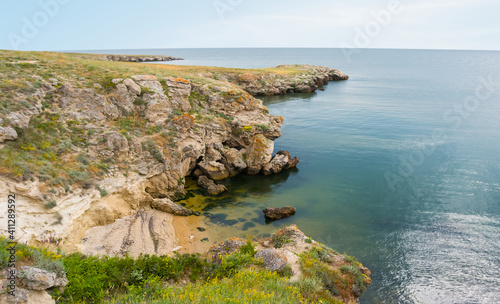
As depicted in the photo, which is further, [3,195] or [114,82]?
[114,82]

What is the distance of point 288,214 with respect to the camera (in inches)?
945

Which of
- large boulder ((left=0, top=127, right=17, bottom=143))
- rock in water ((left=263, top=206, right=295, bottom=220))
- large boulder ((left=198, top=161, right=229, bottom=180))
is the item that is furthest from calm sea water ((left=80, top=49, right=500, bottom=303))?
large boulder ((left=0, top=127, right=17, bottom=143))

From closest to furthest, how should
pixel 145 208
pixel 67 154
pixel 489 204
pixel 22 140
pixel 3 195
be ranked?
pixel 3 195, pixel 22 140, pixel 67 154, pixel 145 208, pixel 489 204

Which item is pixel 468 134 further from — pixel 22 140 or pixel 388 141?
pixel 22 140

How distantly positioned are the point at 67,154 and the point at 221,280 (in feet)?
52.7

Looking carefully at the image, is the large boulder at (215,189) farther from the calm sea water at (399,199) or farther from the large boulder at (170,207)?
the large boulder at (170,207)

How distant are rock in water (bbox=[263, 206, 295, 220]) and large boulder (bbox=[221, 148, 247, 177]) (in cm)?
804

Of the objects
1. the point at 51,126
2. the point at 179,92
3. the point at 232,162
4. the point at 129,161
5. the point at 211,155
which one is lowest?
the point at 232,162

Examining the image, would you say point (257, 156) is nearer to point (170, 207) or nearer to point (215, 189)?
point (215, 189)

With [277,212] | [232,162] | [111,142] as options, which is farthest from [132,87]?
[277,212]

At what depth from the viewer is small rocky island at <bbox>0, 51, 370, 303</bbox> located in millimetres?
15766

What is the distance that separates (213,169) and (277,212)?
29.7 feet

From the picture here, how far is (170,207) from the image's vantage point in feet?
76.2

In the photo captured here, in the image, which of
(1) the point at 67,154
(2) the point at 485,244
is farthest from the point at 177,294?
(2) the point at 485,244
